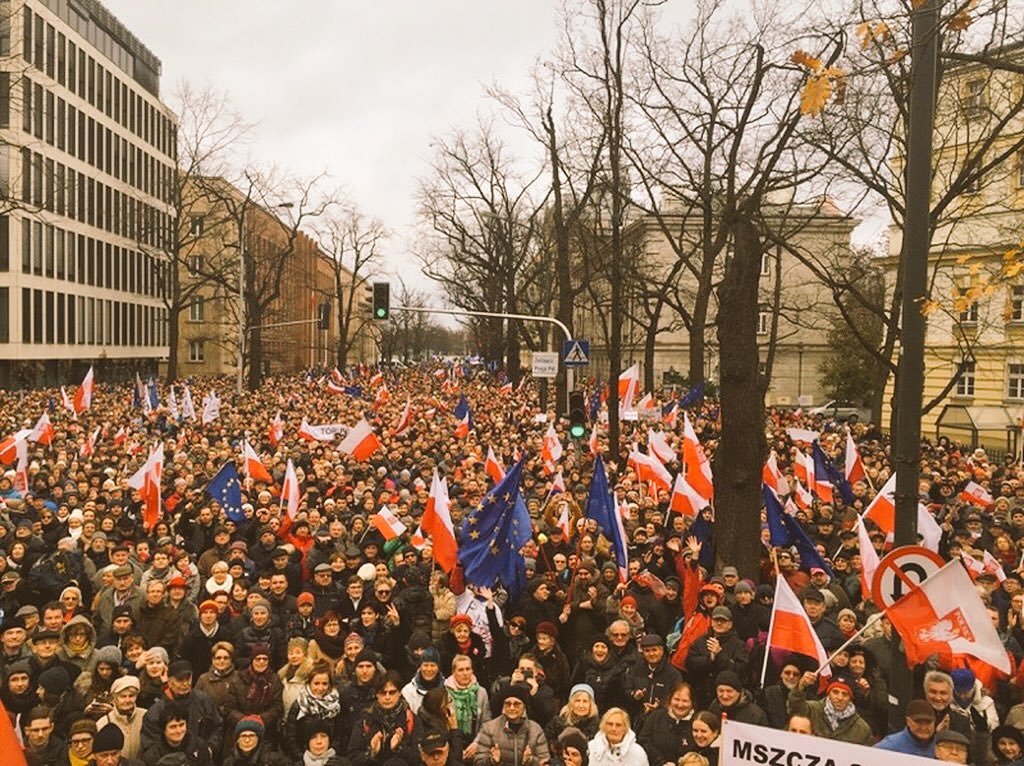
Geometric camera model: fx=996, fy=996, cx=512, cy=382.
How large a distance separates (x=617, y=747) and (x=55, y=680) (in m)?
4.12

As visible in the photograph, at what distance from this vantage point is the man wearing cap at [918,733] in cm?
591

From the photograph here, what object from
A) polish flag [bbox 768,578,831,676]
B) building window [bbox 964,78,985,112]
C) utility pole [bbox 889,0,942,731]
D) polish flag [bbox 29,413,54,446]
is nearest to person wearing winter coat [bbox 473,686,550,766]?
polish flag [bbox 768,578,831,676]

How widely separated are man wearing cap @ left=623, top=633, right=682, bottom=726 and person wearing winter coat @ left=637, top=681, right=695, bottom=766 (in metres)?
0.49

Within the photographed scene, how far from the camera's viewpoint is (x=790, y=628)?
7418 mm

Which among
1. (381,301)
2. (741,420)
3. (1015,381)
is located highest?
(381,301)

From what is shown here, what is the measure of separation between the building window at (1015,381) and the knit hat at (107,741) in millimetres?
34365

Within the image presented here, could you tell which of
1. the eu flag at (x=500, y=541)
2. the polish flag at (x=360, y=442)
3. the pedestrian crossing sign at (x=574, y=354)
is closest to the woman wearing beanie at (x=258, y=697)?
the eu flag at (x=500, y=541)

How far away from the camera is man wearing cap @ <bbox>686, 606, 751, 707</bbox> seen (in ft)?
25.5

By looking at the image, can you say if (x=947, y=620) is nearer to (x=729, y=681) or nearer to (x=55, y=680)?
(x=729, y=681)

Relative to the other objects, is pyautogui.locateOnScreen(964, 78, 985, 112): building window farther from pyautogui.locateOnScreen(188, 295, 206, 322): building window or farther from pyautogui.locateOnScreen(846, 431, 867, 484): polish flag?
pyautogui.locateOnScreen(188, 295, 206, 322): building window

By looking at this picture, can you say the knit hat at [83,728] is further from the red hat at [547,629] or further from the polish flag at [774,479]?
the polish flag at [774,479]

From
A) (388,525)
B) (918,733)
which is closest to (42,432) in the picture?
(388,525)

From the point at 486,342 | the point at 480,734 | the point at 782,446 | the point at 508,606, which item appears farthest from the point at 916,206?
the point at 486,342

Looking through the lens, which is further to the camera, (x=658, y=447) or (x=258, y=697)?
(x=658, y=447)
